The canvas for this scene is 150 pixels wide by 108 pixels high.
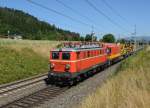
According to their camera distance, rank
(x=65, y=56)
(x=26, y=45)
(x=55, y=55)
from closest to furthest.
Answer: (x=65, y=56) < (x=55, y=55) < (x=26, y=45)

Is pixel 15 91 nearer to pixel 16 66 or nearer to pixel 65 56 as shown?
pixel 65 56

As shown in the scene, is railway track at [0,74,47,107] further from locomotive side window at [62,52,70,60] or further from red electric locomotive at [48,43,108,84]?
locomotive side window at [62,52,70,60]

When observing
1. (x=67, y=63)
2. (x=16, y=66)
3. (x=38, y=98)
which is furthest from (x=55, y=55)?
(x=16, y=66)

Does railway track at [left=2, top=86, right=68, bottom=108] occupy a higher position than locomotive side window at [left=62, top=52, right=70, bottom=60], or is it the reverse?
locomotive side window at [left=62, top=52, right=70, bottom=60]

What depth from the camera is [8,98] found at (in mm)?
16469

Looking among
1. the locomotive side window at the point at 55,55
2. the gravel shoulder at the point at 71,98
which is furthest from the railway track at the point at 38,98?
the locomotive side window at the point at 55,55

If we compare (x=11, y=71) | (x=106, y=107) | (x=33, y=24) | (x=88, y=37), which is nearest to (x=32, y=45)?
(x=11, y=71)

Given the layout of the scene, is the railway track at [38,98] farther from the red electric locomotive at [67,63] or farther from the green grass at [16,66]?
the green grass at [16,66]

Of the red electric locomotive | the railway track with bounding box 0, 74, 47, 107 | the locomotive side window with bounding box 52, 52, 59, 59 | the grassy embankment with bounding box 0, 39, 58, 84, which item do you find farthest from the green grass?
the locomotive side window with bounding box 52, 52, 59, 59

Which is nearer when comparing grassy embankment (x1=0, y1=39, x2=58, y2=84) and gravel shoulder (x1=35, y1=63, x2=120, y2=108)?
gravel shoulder (x1=35, y1=63, x2=120, y2=108)

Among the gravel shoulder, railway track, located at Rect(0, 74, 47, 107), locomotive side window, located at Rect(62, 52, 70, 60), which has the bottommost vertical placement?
the gravel shoulder

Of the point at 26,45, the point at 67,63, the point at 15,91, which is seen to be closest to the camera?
the point at 15,91

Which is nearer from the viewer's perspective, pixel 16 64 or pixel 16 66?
pixel 16 66

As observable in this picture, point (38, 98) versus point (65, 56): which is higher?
point (65, 56)
